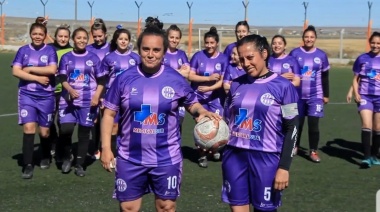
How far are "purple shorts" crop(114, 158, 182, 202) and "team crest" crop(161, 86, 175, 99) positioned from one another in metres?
0.60

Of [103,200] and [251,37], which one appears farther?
[103,200]

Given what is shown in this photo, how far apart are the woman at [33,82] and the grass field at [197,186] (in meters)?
0.63

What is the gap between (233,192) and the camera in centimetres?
550

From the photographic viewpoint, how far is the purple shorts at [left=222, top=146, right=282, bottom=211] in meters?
5.38

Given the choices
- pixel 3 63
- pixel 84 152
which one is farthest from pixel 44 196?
pixel 3 63

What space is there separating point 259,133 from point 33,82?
4244 millimetres

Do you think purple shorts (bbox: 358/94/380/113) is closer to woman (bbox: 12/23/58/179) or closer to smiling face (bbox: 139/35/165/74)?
woman (bbox: 12/23/58/179)

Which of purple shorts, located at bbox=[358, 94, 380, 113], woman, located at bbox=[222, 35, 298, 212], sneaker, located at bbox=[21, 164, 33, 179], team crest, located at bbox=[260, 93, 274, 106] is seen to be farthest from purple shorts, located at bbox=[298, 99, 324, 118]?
team crest, located at bbox=[260, 93, 274, 106]

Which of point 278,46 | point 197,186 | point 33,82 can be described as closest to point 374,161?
point 278,46

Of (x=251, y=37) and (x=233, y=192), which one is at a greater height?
(x=251, y=37)

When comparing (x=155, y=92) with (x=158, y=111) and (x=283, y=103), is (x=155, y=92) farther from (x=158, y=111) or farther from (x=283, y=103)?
(x=283, y=103)

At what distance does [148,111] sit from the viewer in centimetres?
532

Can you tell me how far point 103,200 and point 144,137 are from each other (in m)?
2.49

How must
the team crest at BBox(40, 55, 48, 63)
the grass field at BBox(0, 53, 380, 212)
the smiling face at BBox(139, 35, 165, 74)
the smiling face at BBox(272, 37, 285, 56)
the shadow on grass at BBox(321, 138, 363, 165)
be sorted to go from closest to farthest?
the smiling face at BBox(139, 35, 165, 74)
the grass field at BBox(0, 53, 380, 212)
the team crest at BBox(40, 55, 48, 63)
the smiling face at BBox(272, 37, 285, 56)
the shadow on grass at BBox(321, 138, 363, 165)
